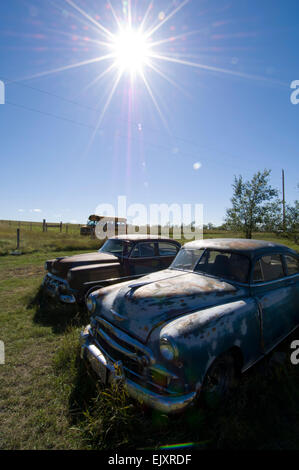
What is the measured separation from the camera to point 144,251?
18.1 ft

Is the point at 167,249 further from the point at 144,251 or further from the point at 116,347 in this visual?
the point at 116,347

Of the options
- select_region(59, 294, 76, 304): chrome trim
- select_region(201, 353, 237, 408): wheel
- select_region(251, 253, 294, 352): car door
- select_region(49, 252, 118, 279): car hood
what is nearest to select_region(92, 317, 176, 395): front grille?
select_region(201, 353, 237, 408): wheel

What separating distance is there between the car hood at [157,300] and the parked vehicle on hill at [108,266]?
141 cm

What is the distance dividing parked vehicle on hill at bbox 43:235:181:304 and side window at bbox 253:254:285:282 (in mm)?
2160

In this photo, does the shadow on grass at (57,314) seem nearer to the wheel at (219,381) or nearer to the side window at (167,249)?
the side window at (167,249)

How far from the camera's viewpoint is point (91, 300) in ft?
10.1

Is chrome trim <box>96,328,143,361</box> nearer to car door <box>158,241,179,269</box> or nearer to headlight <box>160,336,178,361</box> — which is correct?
headlight <box>160,336,178,361</box>

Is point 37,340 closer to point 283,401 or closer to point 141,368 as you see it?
point 141,368

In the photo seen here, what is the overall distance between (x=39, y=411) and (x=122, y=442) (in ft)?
3.45

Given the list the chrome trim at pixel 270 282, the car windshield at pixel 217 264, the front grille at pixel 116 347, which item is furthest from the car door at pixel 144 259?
the chrome trim at pixel 270 282

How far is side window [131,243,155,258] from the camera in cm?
536

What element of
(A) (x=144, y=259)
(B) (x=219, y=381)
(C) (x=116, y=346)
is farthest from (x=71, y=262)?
(B) (x=219, y=381)

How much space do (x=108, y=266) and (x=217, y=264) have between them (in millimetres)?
2636
